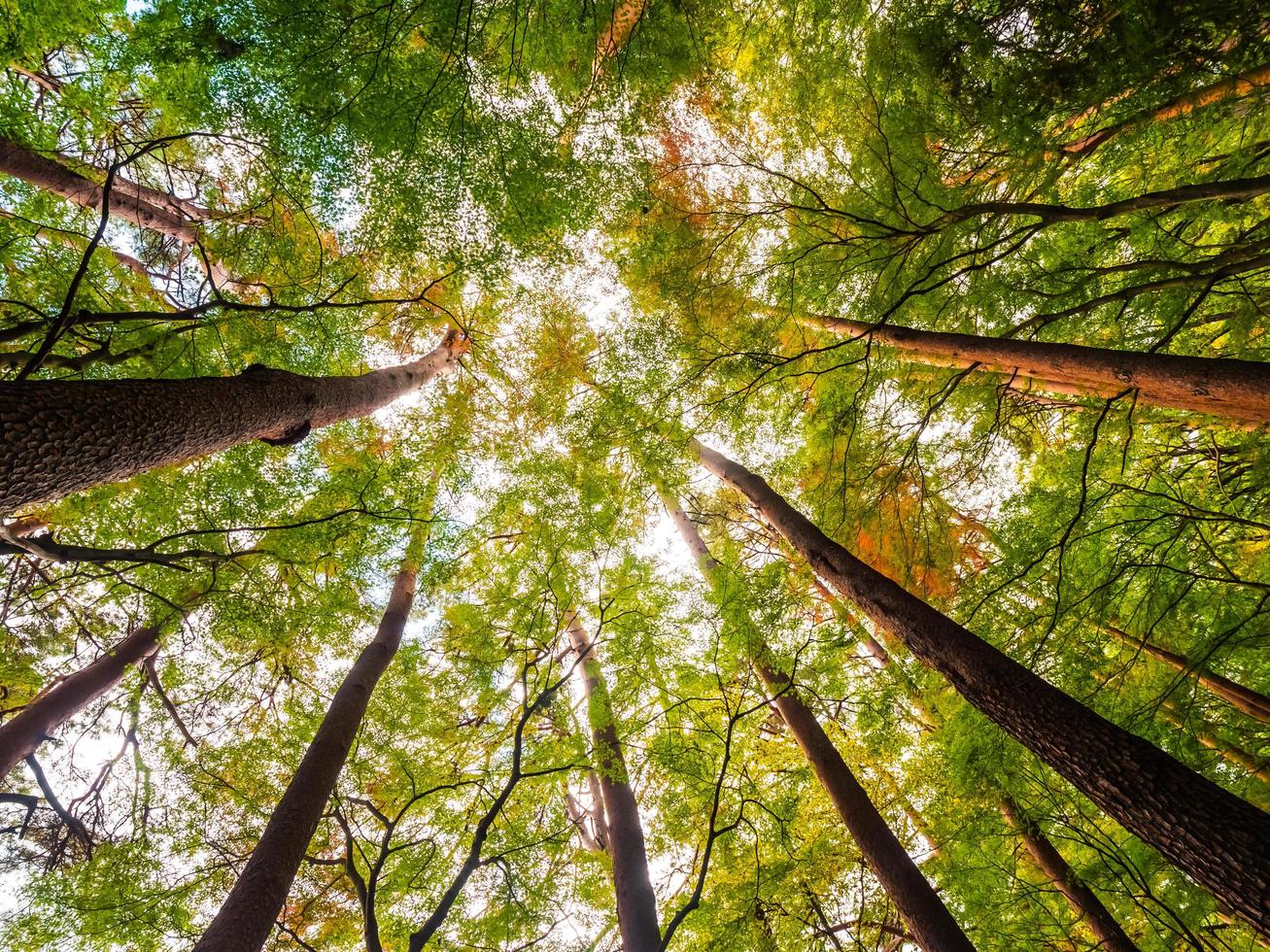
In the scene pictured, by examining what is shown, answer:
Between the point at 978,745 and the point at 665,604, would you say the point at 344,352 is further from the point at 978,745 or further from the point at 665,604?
the point at 978,745

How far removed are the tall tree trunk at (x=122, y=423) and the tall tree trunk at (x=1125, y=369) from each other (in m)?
5.23

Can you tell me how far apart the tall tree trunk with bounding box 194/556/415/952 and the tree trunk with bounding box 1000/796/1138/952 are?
7.07 metres

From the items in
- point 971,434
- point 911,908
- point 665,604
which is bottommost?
point 911,908

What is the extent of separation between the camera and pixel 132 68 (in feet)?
12.5

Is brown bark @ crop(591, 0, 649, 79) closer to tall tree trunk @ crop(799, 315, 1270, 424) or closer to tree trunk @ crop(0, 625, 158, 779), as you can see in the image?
tall tree trunk @ crop(799, 315, 1270, 424)

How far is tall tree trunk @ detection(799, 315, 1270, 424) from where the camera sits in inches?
110

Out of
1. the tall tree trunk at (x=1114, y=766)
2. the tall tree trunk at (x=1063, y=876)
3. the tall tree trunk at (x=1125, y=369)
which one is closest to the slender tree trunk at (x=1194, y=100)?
the tall tree trunk at (x=1125, y=369)

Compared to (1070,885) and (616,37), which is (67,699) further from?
(1070,885)

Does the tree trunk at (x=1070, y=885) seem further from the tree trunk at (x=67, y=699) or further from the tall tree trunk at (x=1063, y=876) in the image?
the tree trunk at (x=67, y=699)

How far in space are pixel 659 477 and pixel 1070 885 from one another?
6.49 metres

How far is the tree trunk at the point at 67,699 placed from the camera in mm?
5031

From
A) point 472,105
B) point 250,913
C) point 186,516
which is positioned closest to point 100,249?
point 186,516

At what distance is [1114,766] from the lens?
2.52 m

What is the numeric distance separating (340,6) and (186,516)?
17.7 feet
